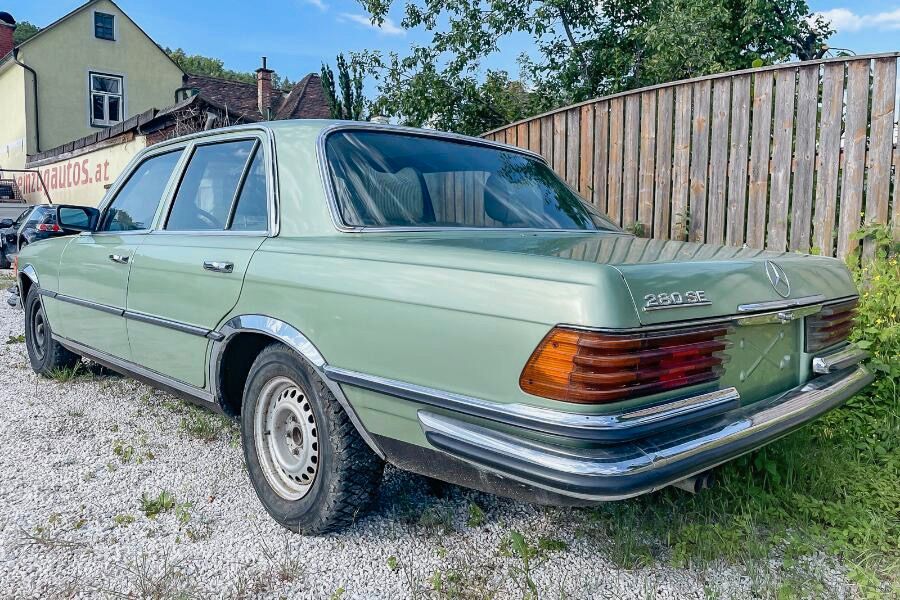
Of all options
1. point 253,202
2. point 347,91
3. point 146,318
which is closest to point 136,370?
point 146,318

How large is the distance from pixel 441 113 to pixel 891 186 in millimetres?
7194

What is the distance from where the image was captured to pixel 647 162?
5.92 m

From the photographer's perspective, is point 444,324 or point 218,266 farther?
point 218,266

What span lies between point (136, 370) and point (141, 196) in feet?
3.56

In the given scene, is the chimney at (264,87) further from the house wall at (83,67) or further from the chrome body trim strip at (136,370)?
the chrome body trim strip at (136,370)

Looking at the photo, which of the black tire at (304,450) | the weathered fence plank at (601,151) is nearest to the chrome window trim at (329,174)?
the black tire at (304,450)

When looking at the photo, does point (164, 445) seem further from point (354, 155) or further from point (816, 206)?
point (816, 206)

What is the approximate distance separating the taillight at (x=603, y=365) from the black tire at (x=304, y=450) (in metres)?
0.90

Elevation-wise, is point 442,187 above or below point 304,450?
above

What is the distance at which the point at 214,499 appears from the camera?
311cm

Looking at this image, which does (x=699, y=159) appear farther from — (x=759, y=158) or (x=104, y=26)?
(x=104, y=26)

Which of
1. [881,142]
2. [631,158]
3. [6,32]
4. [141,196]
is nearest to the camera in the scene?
[141,196]

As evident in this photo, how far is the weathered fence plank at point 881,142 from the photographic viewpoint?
14.8ft

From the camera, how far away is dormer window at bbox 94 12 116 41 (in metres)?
22.9
